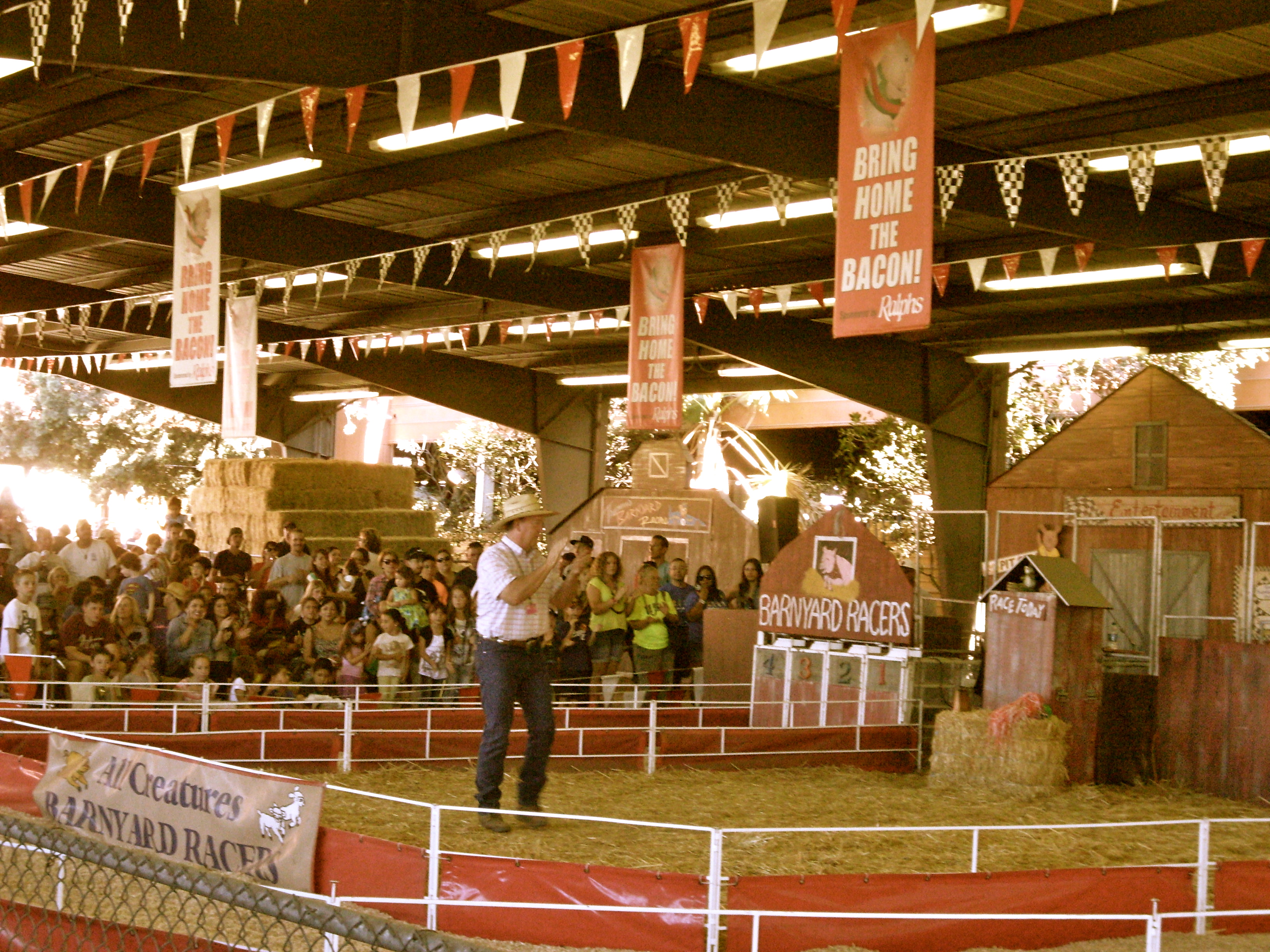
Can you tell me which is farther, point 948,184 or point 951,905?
point 948,184

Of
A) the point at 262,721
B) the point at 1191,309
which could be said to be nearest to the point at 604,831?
the point at 262,721

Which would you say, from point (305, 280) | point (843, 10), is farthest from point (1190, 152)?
point (305, 280)

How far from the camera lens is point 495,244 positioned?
542 inches

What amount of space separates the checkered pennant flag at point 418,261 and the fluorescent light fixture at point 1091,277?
557cm

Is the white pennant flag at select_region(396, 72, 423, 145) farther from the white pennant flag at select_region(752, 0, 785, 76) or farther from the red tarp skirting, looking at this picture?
the red tarp skirting

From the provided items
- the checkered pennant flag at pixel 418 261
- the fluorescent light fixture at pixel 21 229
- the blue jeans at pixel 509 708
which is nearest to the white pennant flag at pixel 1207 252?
the checkered pennant flag at pixel 418 261

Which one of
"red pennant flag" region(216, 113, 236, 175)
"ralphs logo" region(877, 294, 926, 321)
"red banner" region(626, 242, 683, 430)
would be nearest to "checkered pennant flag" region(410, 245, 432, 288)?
"red banner" region(626, 242, 683, 430)

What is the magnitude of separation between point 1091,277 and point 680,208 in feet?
16.4

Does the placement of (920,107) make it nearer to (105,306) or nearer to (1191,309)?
(1191,309)

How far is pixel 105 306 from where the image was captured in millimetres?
18562

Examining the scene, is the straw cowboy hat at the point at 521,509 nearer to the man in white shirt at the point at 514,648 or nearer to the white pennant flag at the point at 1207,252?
the man in white shirt at the point at 514,648

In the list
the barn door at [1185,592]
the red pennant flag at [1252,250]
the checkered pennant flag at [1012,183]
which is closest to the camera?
the checkered pennant flag at [1012,183]

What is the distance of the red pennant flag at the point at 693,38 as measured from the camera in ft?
23.5

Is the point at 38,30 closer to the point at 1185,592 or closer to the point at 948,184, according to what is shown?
the point at 948,184
